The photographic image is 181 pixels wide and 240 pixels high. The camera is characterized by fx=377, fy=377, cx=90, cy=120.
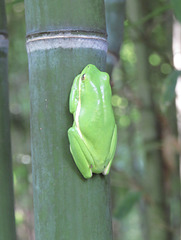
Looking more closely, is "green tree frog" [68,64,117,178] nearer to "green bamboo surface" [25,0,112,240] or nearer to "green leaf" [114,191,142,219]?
"green bamboo surface" [25,0,112,240]

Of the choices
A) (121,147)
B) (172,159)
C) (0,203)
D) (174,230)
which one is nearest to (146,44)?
(172,159)

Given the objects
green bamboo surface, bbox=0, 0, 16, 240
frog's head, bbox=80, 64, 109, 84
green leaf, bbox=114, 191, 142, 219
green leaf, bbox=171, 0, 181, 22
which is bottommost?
green leaf, bbox=114, 191, 142, 219

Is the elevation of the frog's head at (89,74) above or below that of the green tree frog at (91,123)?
above

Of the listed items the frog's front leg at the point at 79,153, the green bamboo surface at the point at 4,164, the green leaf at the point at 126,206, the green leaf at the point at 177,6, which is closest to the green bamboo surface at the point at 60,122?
the frog's front leg at the point at 79,153

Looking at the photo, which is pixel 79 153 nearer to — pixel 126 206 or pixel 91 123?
pixel 91 123

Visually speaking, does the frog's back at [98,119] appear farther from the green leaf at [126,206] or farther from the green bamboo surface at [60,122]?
the green leaf at [126,206]

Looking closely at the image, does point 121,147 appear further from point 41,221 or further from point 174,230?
point 41,221

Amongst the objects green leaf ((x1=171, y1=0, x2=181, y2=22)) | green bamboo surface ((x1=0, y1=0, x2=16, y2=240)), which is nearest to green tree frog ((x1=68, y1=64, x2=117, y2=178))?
green bamboo surface ((x1=0, y1=0, x2=16, y2=240))
